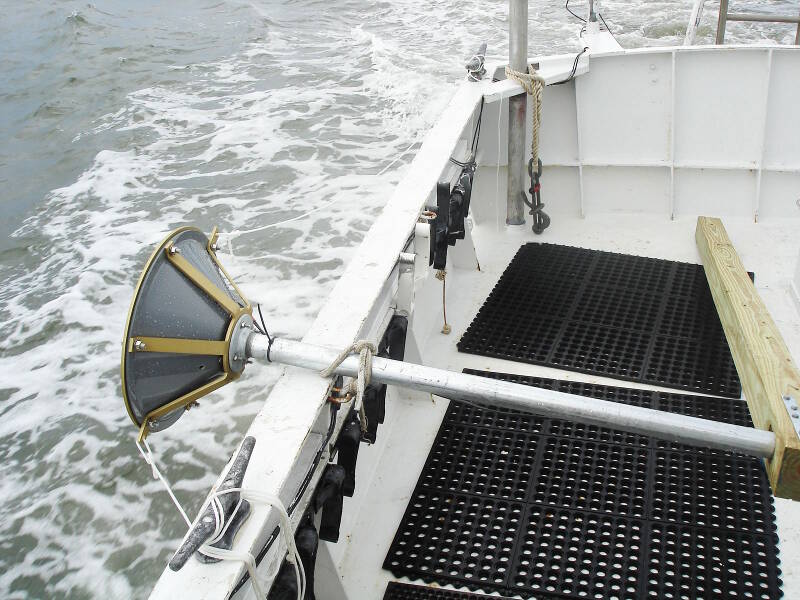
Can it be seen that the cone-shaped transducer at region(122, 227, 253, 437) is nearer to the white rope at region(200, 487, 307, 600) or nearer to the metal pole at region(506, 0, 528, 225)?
the white rope at region(200, 487, 307, 600)

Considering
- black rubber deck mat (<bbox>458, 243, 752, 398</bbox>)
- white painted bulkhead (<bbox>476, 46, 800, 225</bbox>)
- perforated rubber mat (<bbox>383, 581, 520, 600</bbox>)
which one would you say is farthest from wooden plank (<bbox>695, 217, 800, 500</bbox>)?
perforated rubber mat (<bbox>383, 581, 520, 600</bbox>)

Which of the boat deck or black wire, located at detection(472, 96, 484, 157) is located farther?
black wire, located at detection(472, 96, 484, 157)

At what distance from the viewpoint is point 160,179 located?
8.83 m

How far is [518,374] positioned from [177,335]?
1912 mm

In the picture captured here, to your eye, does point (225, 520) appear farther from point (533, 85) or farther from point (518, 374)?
point (533, 85)

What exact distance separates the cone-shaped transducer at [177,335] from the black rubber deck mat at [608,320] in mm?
1776

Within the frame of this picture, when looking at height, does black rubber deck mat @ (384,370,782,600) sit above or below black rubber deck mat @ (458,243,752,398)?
below

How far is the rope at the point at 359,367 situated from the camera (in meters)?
1.92

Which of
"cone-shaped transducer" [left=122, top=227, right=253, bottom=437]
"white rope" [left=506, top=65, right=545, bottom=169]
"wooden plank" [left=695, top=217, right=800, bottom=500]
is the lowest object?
"wooden plank" [left=695, top=217, right=800, bottom=500]

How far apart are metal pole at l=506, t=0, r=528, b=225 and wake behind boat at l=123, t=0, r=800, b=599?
0.01 m

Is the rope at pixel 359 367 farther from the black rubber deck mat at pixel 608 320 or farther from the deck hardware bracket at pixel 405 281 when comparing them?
the black rubber deck mat at pixel 608 320

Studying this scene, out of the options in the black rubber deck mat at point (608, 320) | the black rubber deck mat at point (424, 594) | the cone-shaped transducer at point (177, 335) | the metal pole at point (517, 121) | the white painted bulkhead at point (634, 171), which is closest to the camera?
the cone-shaped transducer at point (177, 335)

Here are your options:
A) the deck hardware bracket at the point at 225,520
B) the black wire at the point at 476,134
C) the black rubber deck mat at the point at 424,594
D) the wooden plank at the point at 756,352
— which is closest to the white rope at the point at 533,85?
the black wire at the point at 476,134

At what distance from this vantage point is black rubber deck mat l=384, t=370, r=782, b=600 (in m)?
2.39
